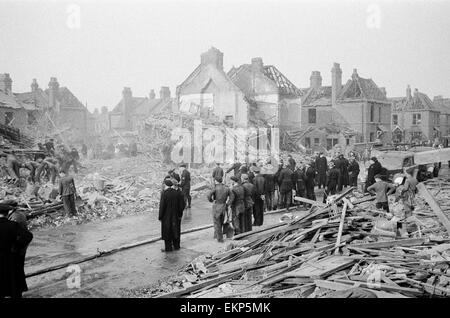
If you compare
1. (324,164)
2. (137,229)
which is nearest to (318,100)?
(324,164)

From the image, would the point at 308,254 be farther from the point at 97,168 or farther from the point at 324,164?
the point at 97,168

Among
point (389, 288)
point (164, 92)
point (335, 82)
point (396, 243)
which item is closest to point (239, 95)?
point (335, 82)

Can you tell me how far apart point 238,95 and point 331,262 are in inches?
1055

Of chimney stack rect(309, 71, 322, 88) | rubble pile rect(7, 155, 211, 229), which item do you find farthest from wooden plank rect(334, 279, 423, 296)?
chimney stack rect(309, 71, 322, 88)

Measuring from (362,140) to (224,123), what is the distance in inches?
696

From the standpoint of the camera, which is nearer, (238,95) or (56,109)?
(238,95)

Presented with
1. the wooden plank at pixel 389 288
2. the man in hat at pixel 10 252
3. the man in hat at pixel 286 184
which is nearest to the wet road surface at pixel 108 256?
the man in hat at pixel 10 252

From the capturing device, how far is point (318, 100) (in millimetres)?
43969

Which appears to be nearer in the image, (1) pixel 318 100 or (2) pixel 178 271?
(2) pixel 178 271

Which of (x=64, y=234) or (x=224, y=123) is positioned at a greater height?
(x=224, y=123)

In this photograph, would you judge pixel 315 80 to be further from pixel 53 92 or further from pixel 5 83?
pixel 5 83

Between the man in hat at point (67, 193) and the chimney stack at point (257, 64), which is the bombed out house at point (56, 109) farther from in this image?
the man in hat at point (67, 193)

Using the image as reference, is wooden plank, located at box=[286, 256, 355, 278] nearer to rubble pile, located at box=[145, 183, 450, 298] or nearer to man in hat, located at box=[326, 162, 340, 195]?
rubble pile, located at box=[145, 183, 450, 298]

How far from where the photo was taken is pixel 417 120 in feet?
137
